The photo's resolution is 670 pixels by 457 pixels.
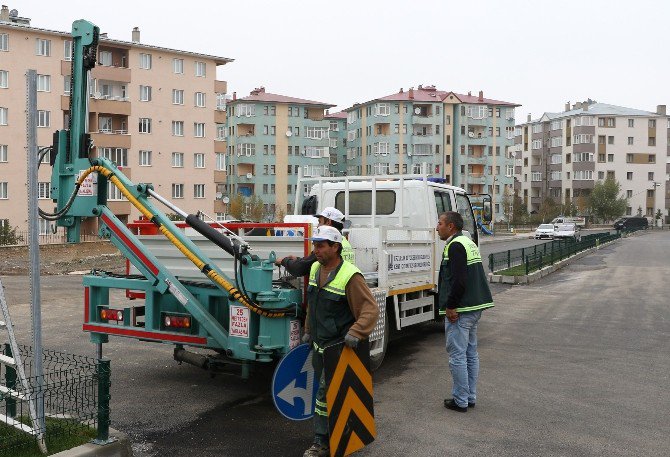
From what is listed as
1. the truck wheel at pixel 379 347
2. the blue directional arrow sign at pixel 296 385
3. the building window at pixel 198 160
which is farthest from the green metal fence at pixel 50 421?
the building window at pixel 198 160

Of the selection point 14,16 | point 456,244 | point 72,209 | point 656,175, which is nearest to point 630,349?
point 456,244

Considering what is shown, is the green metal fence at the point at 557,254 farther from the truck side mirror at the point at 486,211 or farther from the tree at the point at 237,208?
the tree at the point at 237,208

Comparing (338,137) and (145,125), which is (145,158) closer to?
(145,125)

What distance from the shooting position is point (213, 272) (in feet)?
21.0

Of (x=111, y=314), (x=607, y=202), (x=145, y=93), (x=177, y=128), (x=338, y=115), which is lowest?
(x=111, y=314)

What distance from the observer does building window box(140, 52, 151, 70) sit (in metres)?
53.0

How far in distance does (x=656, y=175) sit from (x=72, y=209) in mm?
111146

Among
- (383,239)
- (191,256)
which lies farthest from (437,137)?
(191,256)

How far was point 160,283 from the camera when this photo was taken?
668 centimetres

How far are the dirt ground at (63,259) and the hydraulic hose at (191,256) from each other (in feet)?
65.9

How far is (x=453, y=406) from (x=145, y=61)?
50.9m

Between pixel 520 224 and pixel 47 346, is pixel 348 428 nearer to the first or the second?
Answer: pixel 47 346

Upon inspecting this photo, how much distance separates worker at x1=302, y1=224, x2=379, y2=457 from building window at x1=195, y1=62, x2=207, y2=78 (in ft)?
175

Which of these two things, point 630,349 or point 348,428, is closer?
point 348,428
